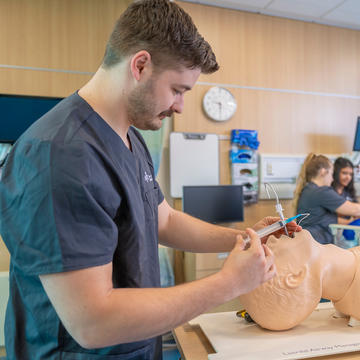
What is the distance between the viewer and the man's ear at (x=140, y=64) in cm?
73

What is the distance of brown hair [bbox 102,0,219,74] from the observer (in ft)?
2.40

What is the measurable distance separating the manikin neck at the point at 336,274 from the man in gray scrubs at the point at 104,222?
394 mm

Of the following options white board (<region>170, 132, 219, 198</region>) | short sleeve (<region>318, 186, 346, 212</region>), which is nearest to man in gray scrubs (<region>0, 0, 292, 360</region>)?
short sleeve (<region>318, 186, 346, 212</region>)

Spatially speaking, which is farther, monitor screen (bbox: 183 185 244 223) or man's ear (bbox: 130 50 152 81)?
monitor screen (bbox: 183 185 244 223)

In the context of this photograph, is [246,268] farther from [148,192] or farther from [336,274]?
[336,274]

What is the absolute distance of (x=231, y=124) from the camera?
329cm

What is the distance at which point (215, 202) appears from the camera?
298 centimetres

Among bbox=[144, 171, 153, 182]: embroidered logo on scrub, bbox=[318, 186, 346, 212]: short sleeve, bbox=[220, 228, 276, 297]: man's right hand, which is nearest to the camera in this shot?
bbox=[220, 228, 276, 297]: man's right hand

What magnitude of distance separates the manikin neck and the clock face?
2.29 metres

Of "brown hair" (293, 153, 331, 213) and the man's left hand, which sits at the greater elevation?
"brown hair" (293, 153, 331, 213)

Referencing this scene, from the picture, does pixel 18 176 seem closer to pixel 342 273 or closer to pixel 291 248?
pixel 291 248

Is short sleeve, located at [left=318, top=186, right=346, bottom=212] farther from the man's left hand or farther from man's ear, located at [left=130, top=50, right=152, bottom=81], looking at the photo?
man's ear, located at [left=130, top=50, right=152, bottom=81]

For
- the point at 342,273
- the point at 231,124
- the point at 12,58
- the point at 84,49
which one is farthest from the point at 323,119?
the point at 12,58

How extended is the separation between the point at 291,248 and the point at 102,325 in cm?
68
